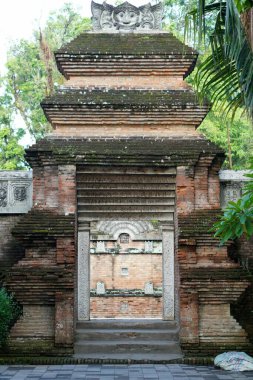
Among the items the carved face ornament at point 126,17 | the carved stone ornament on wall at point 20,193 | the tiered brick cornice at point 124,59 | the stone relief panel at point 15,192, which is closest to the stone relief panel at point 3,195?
the stone relief panel at point 15,192

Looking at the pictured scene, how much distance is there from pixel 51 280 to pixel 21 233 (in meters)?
0.93

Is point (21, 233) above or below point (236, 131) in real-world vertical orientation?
below

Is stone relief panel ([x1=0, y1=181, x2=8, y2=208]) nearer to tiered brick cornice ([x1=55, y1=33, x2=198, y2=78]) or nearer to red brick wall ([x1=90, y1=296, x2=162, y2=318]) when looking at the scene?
tiered brick cornice ([x1=55, y1=33, x2=198, y2=78])

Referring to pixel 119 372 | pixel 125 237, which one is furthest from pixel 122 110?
pixel 125 237

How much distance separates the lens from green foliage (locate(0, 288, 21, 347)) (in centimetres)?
911

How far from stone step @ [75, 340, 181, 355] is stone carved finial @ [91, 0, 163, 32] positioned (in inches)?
236

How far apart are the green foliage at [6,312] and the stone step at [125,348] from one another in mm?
1175

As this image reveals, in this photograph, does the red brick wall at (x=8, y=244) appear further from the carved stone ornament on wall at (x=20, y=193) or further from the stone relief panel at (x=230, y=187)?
the stone relief panel at (x=230, y=187)

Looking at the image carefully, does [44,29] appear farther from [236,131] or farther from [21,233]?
[21,233]

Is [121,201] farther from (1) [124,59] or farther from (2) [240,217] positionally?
(2) [240,217]

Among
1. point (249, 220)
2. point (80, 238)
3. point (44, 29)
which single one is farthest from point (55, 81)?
point (249, 220)

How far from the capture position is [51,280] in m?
9.52

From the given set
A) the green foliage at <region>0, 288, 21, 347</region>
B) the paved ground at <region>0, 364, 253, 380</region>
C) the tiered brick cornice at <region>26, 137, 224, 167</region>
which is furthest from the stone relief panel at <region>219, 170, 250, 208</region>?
the green foliage at <region>0, 288, 21, 347</region>

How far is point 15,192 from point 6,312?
253 centimetres
